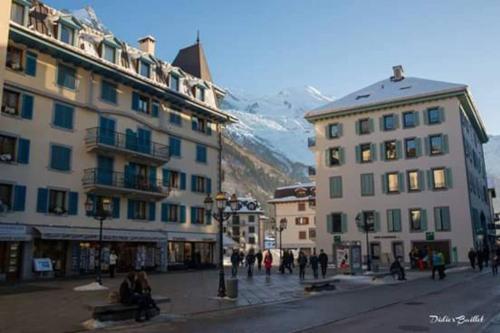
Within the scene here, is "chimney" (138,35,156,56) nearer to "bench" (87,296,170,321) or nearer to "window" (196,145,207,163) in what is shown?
"window" (196,145,207,163)

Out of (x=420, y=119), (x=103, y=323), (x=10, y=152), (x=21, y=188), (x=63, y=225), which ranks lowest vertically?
(x=103, y=323)

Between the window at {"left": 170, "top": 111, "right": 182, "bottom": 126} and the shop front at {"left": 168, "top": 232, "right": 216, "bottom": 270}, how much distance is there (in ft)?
31.3

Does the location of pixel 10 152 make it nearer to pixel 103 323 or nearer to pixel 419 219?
pixel 103 323

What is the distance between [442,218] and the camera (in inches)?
1747

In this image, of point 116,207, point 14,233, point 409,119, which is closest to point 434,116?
point 409,119

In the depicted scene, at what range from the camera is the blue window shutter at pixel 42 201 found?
96.0 feet

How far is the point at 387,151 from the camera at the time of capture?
48.8 m

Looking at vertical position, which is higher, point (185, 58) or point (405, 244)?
point (185, 58)

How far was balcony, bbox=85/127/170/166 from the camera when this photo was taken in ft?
108

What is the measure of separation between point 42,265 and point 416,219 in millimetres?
33091

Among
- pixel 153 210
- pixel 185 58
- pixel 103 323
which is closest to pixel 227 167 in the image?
pixel 185 58

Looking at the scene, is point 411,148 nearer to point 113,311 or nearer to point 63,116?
point 63,116

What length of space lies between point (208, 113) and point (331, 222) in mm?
17438

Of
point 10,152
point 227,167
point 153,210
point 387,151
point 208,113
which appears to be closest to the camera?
point 10,152
